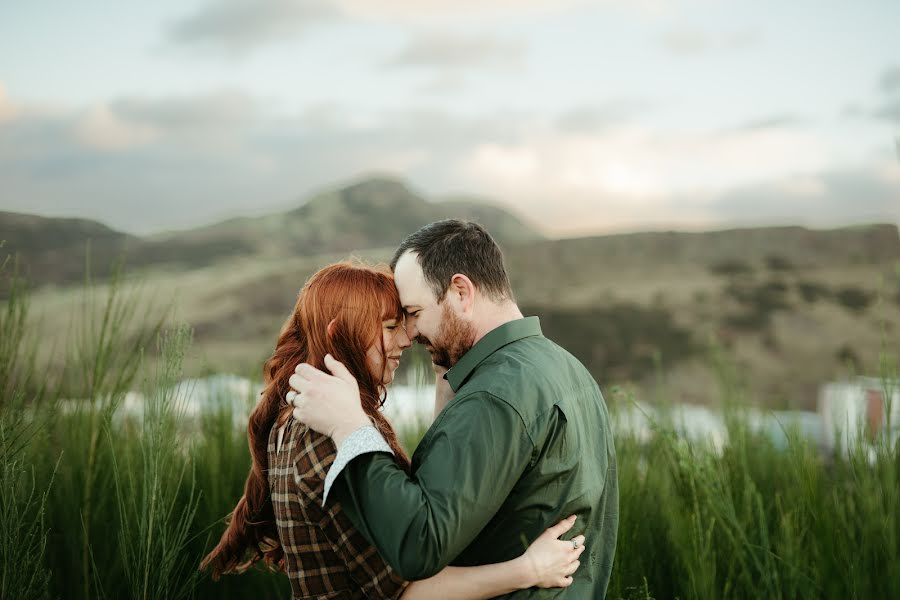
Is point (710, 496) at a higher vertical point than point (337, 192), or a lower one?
lower

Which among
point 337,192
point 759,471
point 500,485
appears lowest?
point 759,471

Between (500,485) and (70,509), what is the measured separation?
7.05ft

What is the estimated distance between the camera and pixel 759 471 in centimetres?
375

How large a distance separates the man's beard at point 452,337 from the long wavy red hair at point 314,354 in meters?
0.13

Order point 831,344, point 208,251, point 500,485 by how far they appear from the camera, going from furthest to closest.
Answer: point 208,251 → point 831,344 → point 500,485

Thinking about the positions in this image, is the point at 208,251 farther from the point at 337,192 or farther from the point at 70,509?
the point at 70,509

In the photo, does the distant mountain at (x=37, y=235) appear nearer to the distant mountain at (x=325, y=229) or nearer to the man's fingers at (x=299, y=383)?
the man's fingers at (x=299, y=383)

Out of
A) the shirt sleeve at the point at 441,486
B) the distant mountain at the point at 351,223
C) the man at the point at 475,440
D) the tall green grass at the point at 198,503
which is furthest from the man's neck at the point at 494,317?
the distant mountain at the point at 351,223

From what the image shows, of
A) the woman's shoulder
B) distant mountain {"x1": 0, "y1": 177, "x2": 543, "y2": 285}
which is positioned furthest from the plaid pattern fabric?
distant mountain {"x1": 0, "y1": 177, "x2": 543, "y2": 285}

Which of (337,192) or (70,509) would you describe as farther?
(337,192)

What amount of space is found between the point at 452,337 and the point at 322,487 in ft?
1.80

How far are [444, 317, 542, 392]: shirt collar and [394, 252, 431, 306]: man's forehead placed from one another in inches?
8.4

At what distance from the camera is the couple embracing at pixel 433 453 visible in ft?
5.02

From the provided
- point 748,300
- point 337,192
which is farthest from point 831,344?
point 337,192
